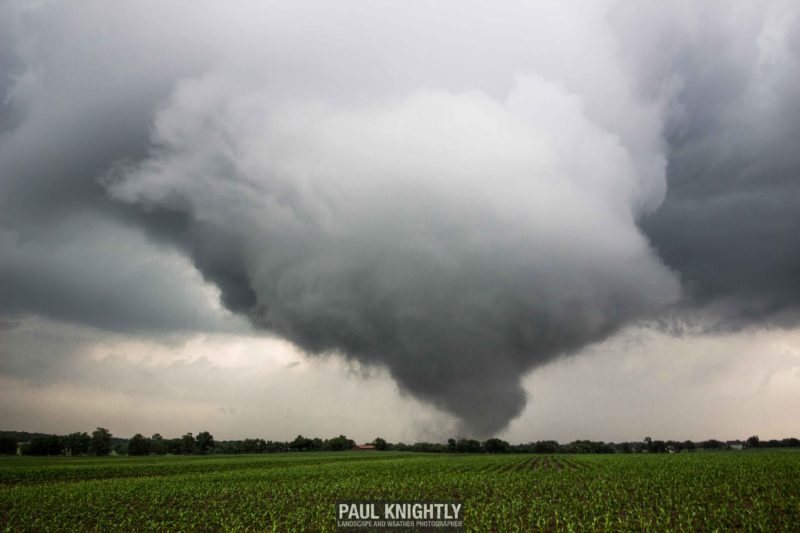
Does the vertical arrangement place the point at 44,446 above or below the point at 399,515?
below

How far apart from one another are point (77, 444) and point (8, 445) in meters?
20.5

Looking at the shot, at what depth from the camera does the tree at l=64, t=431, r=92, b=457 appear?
170625mm

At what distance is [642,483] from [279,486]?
3643 cm

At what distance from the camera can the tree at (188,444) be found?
190 metres

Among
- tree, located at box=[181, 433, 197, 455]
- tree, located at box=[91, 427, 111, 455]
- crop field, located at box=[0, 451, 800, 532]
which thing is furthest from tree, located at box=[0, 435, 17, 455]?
crop field, located at box=[0, 451, 800, 532]

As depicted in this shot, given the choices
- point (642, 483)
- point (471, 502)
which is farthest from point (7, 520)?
point (642, 483)

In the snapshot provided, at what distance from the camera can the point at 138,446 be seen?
171 m

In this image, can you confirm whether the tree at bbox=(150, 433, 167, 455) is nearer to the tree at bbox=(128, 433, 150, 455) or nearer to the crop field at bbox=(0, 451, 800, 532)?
the tree at bbox=(128, 433, 150, 455)

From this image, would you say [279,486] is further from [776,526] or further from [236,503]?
[776,526]

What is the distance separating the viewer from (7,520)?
108 ft

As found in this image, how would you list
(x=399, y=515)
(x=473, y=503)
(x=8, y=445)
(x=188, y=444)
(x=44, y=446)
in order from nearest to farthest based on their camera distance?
(x=399, y=515)
(x=473, y=503)
(x=8, y=445)
(x=44, y=446)
(x=188, y=444)

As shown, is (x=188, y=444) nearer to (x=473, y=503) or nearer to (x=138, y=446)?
(x=138, y=446)

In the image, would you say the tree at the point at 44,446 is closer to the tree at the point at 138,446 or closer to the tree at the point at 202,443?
the tree at the point at 138,446

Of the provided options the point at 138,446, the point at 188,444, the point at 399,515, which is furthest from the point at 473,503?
the point at 188,444
